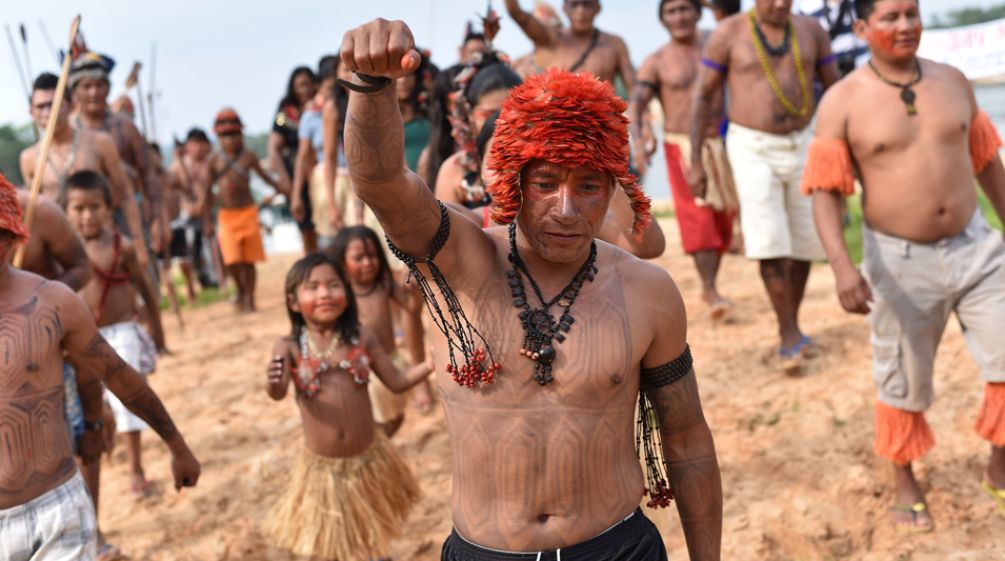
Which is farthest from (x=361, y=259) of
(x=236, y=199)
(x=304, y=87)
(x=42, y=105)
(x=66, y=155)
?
(x=304, y=87)

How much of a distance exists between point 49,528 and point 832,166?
3.37 m

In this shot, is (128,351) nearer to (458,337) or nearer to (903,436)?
(458,337)

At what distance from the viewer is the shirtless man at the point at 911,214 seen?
4.06 meters

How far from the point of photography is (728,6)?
25.9ft

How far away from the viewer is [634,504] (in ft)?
7.50

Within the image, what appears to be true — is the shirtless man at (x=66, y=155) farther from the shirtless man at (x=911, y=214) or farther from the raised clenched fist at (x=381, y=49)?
the raised clenched fist at (x=381, y=49)

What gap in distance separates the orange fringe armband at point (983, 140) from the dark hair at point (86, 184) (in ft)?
14.7

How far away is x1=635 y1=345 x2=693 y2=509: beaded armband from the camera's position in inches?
91.6

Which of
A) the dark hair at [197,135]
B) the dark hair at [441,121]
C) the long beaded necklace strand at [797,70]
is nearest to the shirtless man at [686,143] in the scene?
the long beaded necklace strand at [797,70]

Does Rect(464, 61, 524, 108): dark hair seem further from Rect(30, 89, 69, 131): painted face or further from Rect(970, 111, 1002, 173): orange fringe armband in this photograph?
Rect(30, 89, 69, 131): painted face

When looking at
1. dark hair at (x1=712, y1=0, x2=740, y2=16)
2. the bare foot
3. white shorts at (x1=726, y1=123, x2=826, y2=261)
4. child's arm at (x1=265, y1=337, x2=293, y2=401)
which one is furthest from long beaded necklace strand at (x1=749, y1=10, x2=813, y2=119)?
child's arm at (x1=265, y1=337, x2=293, y2=401)

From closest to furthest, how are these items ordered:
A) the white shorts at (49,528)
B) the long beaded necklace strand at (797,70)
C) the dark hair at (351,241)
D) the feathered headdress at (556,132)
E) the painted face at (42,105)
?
the feathered headdress at (556,132)
the white shorts at (49,528)
the dark hair at (351,241)
the long beaded necklace strand at (797,70)
the painted face at (42,105)

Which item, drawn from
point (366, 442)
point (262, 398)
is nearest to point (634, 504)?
point (366, 442)

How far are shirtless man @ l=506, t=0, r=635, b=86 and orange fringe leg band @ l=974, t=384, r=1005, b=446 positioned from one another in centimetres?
399
